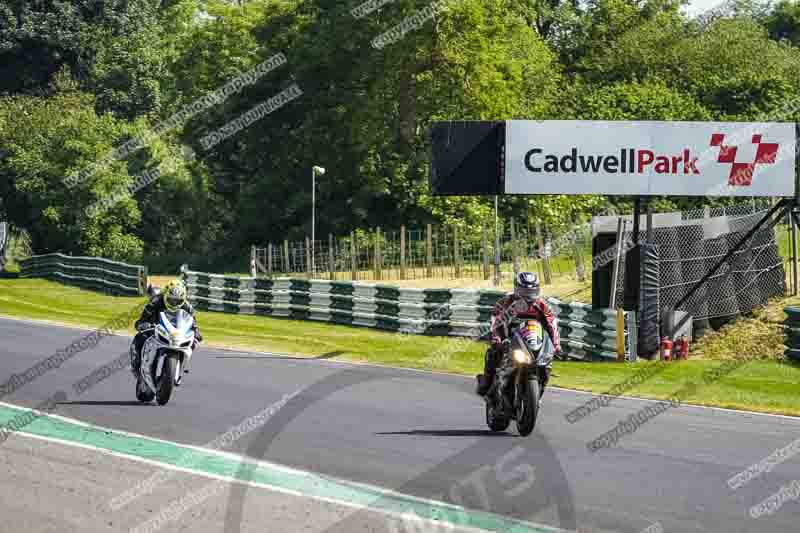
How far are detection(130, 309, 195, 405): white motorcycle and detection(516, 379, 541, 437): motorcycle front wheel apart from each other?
4.46m

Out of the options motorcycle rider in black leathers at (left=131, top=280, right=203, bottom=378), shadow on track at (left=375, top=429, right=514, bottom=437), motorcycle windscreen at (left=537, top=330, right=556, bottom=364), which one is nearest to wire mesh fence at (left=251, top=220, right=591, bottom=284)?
motorcycle rider in black leathers at (left=131, top=280, right=203, bottom=378)

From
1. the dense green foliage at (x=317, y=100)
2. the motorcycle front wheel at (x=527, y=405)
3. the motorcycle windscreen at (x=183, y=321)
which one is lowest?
the motorcycle front wheel at (x=527, y=405)

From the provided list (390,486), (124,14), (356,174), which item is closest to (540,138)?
(390,486)

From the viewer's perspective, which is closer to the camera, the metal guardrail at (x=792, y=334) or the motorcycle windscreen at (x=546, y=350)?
the motorcycle windscreen at (x=546, y=350)

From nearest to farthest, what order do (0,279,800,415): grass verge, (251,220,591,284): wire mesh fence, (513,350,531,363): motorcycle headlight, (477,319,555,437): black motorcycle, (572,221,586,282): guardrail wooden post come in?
1. (513,350,531,363): motorcycle headlight
2. (477,319,555,437): black motorcycle
3. (0,279,800,415): grass verge
4. (572,221,586,282): guardrail wooden post
5. (251,220,591,284): wire mesh fence

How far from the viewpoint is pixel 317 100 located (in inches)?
2343

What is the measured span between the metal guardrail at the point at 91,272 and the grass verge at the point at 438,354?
3781mm

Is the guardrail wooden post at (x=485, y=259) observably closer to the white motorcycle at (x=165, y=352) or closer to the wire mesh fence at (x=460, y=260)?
the wire mesh fence at (x=460, y=260)

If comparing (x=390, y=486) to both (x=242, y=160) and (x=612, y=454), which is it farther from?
(x=242, y=160)

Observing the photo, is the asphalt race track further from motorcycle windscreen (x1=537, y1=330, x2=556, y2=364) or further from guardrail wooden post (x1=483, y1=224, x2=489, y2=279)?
guardrail wooden post (x1=483, y1=224, x2=489, y2=279)

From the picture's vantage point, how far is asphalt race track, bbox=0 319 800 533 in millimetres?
9734

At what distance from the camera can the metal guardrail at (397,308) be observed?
78.6ft

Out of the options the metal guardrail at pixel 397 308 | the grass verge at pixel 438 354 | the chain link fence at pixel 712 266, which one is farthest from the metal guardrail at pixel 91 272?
the chain link fence at pixel 712 266

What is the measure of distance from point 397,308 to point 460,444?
17.2m
